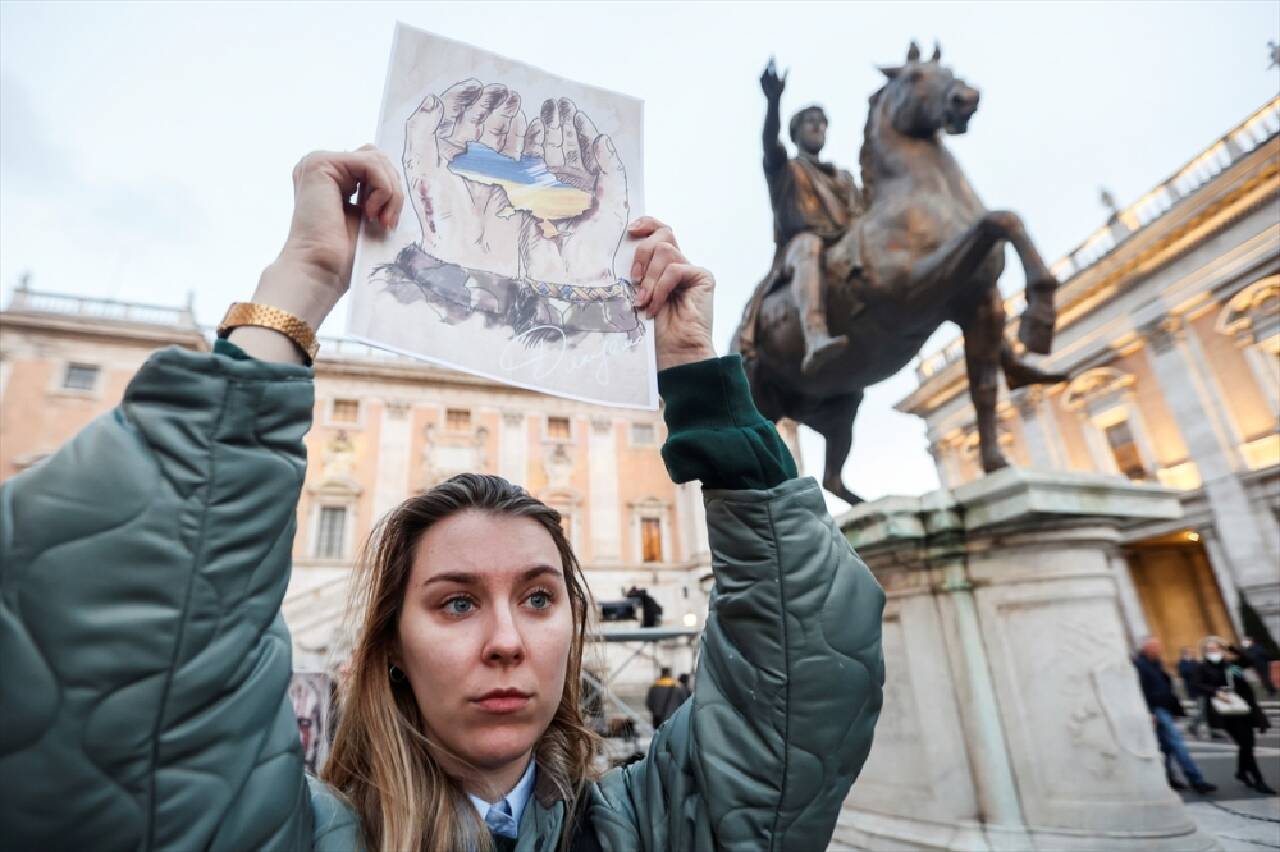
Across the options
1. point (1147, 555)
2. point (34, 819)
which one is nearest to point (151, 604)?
point (34, 819)

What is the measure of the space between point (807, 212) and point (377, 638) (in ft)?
11.7

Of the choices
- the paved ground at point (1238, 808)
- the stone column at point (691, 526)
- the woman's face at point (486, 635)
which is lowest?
the paved ground at point (1238, 808)

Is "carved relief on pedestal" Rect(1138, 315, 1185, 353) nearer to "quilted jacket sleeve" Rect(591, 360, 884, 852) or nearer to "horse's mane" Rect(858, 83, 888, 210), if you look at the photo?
"horse's mane" Rect(858, 83, 888, 210)

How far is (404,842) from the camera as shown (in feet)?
2.83

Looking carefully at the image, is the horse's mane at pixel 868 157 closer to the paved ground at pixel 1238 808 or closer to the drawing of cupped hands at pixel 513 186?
the drawing of cupped hands at pixel 513 186

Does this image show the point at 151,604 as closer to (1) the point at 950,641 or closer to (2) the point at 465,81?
(2) the point at 465,81

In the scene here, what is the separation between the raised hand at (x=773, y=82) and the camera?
3840 millimetres

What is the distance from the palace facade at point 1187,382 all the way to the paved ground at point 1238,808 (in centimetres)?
977

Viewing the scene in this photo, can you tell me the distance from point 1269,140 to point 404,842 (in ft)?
67.7

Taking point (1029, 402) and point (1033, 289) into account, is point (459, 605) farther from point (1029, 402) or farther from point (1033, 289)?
point (1029, 402)

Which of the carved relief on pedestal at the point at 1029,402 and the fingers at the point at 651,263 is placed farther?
the carved relief on pedestal at the point at 1029,402

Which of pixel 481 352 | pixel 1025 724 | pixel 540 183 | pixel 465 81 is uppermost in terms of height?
pixel 465 81

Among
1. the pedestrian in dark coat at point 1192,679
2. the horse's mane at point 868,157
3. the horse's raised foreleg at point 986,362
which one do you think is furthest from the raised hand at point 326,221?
the pedestrian in dark coat at point 1192,679

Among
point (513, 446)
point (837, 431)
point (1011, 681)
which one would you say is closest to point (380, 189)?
point (1011, 681)
